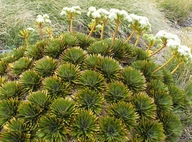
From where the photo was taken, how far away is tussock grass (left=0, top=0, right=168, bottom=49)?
3.89 m

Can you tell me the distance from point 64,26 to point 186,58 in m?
2.56

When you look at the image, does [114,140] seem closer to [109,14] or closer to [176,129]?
[176,129]

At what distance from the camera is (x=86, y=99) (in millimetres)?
1633

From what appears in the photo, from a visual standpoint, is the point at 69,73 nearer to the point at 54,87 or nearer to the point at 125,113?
the point at 54,87

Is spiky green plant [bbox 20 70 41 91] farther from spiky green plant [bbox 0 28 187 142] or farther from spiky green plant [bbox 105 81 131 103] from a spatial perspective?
spiky green plant [bbox 105 81 131 103]

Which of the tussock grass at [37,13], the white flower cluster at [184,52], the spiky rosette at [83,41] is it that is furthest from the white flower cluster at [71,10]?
the tussock grass at [37,13]

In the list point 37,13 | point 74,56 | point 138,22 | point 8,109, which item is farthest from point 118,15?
point 37,13

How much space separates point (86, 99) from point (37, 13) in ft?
9.36

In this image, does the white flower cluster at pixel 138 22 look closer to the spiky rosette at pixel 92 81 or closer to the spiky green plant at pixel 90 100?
the spiky rosette at pixel 92 81

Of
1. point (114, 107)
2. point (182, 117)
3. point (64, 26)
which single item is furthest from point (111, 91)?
point (64, 26)

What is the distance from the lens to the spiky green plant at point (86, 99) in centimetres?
156

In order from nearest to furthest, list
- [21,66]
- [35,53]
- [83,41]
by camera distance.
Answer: [21,66] → [35,53] → [83,41]

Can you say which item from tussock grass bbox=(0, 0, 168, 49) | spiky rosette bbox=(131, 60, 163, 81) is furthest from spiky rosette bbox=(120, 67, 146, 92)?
tussock grass bbox=(0, 0, 168, 49)

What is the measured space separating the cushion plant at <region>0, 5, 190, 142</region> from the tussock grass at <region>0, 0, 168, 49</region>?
6.18ft
